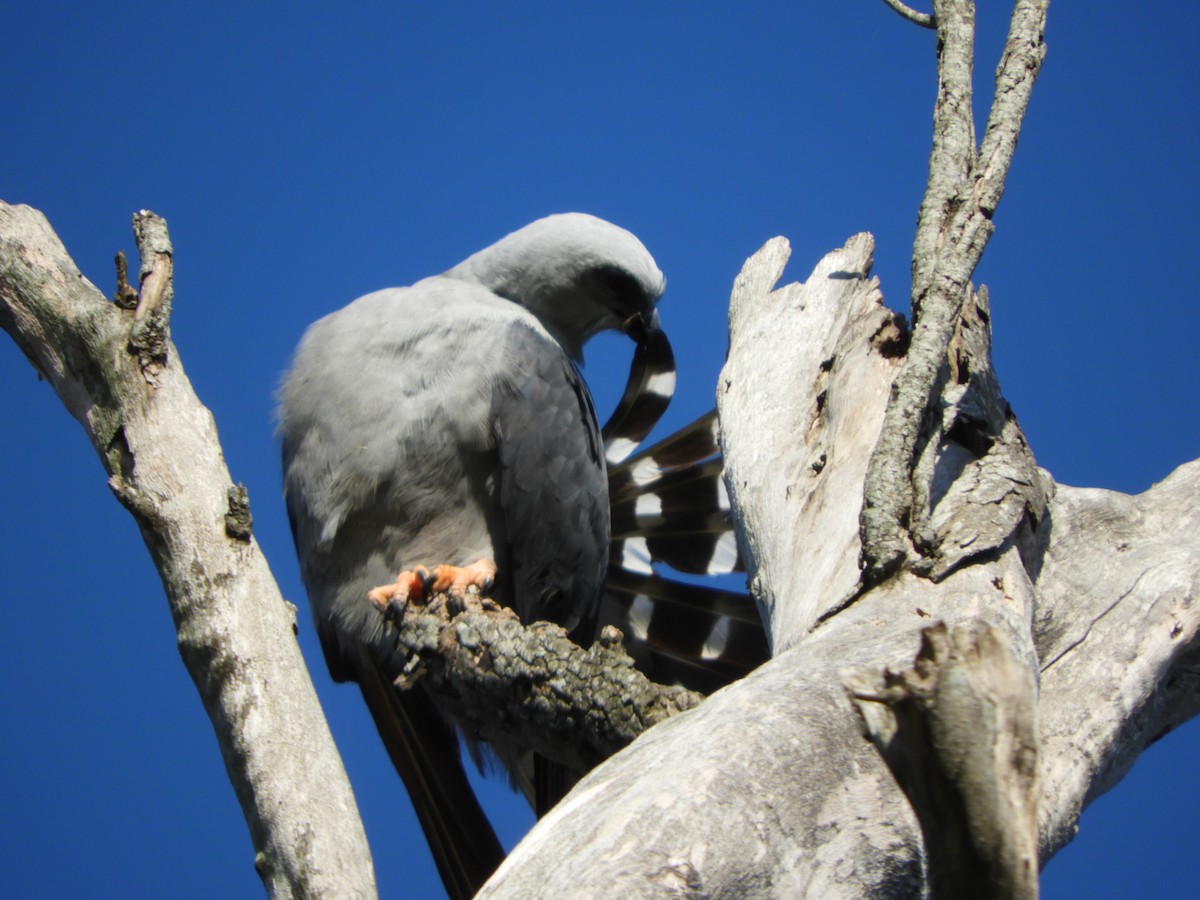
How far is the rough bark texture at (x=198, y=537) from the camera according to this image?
7.60ft

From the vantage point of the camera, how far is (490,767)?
3.92m

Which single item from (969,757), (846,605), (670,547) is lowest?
(969,757)

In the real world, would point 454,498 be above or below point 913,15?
below

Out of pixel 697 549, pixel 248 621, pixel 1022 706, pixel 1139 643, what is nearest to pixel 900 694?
pixel 1022 706

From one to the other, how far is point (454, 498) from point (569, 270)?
3.90 ft

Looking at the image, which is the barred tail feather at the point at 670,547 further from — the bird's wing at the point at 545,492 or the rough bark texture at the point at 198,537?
the rough bark texture at the point at 198,537

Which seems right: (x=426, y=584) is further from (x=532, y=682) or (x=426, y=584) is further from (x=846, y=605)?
(x=846, y=605)

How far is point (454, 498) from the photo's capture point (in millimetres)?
3785

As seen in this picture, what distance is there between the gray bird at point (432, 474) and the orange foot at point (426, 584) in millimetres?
192

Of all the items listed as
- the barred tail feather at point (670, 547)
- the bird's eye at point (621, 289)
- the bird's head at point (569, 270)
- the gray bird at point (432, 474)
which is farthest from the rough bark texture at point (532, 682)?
the bird's eye at point (621, 289)

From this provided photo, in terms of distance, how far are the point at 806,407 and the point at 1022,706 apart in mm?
1912

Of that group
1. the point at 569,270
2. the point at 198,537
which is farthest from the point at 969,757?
the point at 569,270

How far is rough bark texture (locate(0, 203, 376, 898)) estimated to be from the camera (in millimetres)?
2316

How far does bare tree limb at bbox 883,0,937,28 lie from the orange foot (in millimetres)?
2116
